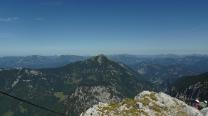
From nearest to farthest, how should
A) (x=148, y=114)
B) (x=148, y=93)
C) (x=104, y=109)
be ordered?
(x=148, y=114) → (x=104, y=109) → (x=148, y=93)

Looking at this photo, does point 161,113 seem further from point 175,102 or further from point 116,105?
point 116,105

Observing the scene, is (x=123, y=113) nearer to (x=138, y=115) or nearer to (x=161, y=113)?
(x=138, y=115)

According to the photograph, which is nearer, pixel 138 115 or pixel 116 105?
pixel 138 115

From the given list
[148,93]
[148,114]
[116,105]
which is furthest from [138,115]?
[148,93]

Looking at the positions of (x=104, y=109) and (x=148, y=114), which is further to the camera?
(x=104, y=109)

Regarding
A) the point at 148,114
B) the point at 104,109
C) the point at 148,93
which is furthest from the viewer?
the point at 148,93

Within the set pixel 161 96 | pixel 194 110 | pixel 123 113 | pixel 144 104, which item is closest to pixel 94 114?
pixel 123 113
